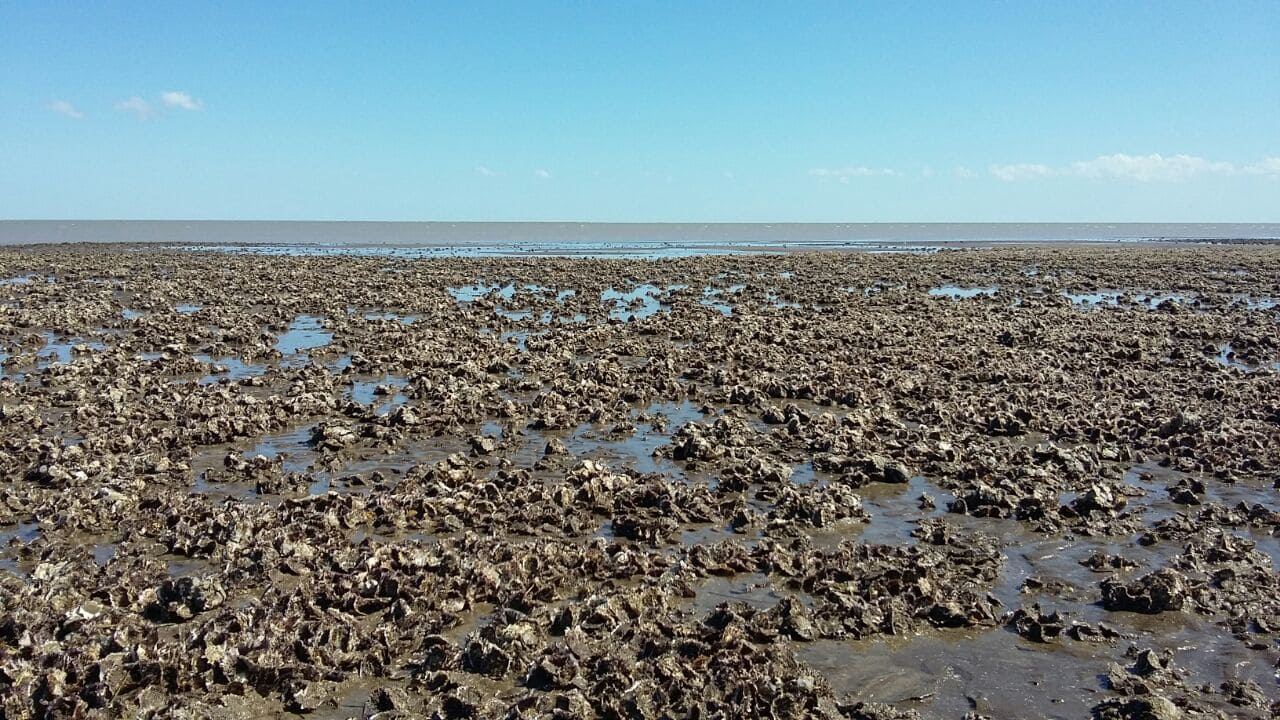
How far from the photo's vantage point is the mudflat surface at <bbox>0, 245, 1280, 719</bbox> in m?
5.71

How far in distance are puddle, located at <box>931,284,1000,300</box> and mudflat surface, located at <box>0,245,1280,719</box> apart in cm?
1311

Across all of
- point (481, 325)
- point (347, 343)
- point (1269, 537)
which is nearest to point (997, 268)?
point (481, 325)

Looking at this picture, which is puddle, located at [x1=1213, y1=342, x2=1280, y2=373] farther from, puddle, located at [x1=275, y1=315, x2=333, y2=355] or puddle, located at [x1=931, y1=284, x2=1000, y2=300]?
puddle, located at [x1=275, y1=315, x2=333, y2=355]

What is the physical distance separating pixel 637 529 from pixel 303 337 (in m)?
15.3

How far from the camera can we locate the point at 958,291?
3444 cm

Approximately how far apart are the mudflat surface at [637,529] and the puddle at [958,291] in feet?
43.0

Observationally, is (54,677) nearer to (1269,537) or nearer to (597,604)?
(597,604)

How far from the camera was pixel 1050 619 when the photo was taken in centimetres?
657

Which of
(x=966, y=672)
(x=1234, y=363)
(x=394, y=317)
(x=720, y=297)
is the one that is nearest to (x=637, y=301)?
(x=720, y=297)

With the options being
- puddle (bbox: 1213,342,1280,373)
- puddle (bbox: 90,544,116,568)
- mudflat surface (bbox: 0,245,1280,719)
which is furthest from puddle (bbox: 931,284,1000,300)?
puddle (bbox: 90,544,116,568)

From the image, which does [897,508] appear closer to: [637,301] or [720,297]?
[637,301]

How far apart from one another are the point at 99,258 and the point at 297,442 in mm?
45863

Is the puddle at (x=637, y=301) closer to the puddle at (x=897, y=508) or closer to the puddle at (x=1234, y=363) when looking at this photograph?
the puddle at (x=1234, y=363)

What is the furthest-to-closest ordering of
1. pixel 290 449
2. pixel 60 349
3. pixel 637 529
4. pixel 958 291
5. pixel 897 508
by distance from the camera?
pixel 958 291
pixel 60 349
pixel 290 449
pixel 897 508
pixel 637 529
